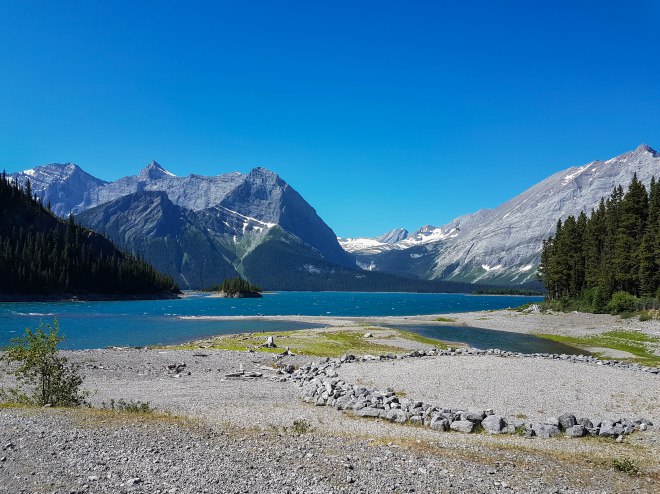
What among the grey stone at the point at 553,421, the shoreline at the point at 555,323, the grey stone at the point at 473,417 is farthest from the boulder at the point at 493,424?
the shoreline at the point at 555,323

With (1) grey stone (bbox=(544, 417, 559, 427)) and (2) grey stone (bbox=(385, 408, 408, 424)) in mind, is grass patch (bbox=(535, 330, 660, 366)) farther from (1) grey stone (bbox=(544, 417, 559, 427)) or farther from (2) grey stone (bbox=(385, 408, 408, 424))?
(2) grey stone (bbox=(385, 408, 408, 424))

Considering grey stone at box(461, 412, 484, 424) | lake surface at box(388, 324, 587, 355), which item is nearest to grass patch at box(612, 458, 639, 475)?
grey stone at box(461, 412, 484, 424)

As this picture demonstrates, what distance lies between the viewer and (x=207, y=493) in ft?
45.5

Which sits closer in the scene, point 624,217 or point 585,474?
point 585,474

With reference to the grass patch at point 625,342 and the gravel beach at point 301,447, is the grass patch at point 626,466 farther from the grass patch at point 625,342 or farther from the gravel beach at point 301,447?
the grass patch at point 625,342

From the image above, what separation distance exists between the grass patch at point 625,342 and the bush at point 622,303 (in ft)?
62.1

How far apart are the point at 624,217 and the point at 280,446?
106746mm

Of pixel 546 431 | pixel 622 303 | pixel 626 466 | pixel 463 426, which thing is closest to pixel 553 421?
pixel 546 431

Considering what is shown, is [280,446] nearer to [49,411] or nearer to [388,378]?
[49,411]

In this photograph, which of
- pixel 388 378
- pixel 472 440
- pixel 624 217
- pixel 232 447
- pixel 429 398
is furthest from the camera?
pixel 624 217

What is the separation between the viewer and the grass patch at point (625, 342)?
52603 millimetres

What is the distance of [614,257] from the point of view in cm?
10100

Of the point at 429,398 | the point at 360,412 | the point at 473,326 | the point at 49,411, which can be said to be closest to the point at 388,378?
the point at 429,398

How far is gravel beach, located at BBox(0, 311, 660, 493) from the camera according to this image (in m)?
14.9
